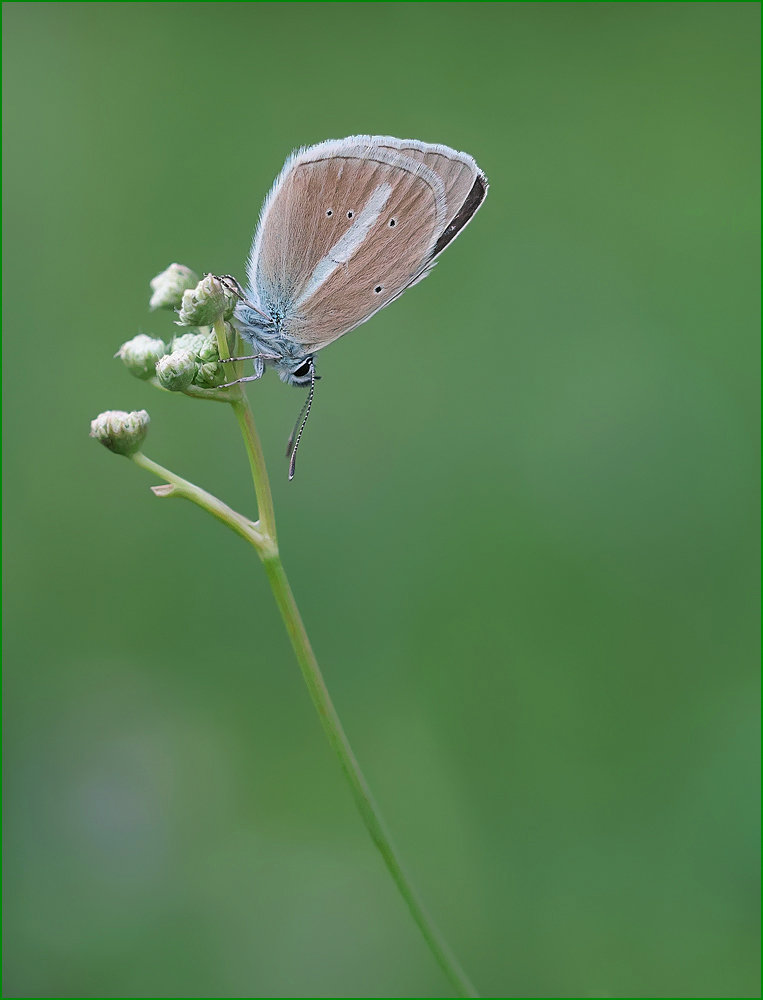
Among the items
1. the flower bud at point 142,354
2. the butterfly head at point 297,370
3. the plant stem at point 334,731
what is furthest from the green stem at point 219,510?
the butterfly head at point 297,370

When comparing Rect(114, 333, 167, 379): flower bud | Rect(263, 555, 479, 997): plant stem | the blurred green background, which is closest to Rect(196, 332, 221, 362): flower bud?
Rect(114, 333, 167, 379): flower bud

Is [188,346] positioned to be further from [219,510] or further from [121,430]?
[219,510]

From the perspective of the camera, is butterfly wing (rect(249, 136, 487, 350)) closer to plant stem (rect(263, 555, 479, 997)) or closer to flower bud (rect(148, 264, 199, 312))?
flower bud (rect(148, 264, 199, 312))

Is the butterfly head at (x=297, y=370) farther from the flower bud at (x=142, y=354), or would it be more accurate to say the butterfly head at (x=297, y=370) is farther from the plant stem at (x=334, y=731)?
the plant stem at (x=334, y=731)

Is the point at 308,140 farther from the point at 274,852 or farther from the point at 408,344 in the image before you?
the point at 274,852

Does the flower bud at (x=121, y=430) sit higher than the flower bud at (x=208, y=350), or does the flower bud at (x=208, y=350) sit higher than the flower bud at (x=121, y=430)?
the flower bud at (x=208, y=350)
